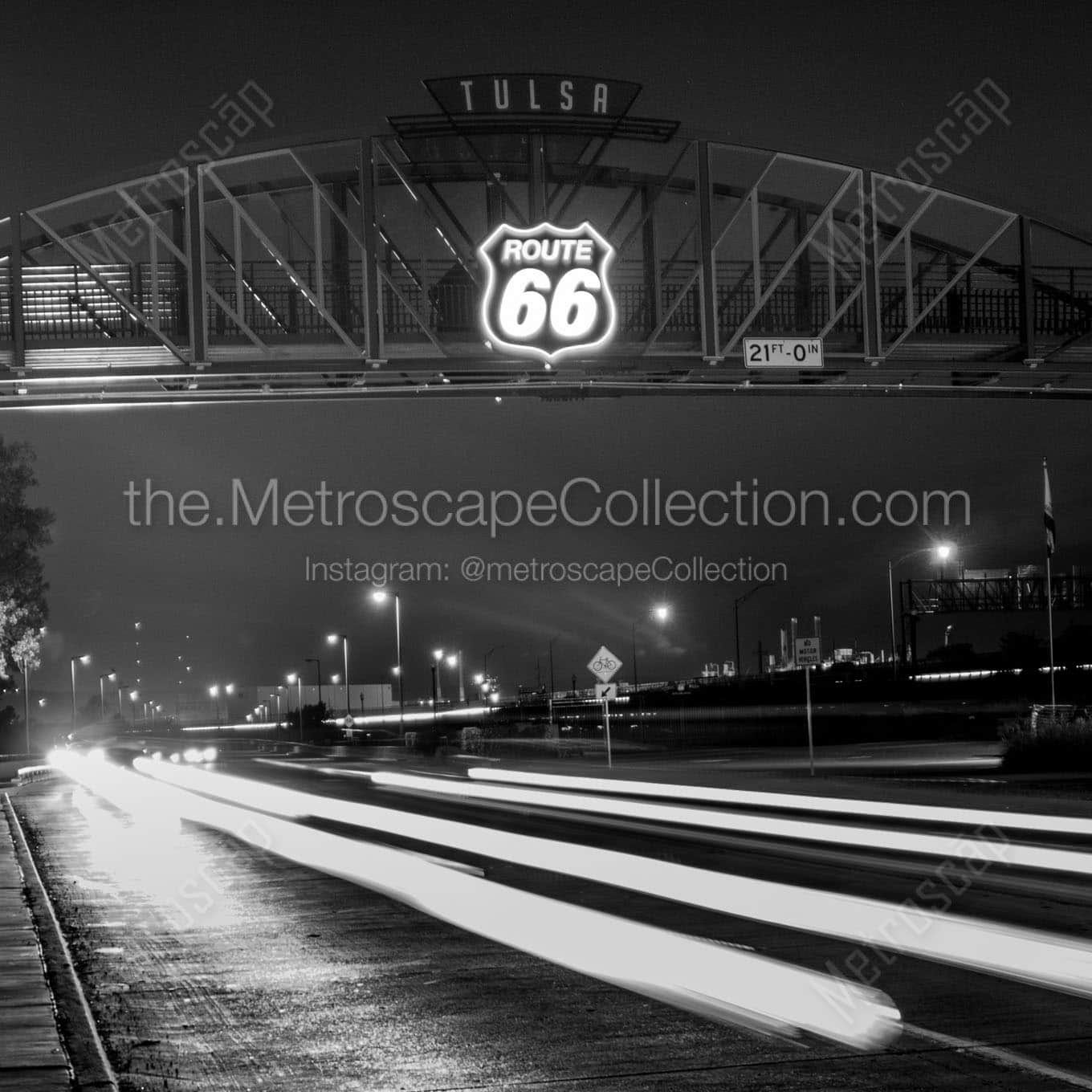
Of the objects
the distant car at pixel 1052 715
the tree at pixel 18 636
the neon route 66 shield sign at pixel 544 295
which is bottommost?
the distant car at pixel 1052 715

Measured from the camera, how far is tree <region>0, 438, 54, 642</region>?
57.6 metres

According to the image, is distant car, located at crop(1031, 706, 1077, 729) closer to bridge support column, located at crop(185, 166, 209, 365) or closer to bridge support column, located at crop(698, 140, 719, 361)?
bridge support column, located at crop(698, 140, 719, 361)

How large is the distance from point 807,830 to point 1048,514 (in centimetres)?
2023

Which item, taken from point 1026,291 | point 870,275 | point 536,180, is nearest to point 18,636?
point 536,180

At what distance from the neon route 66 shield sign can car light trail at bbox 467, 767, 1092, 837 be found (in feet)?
28.3

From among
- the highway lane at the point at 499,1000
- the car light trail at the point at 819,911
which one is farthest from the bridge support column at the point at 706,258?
the highway lane at the point at 499,1000

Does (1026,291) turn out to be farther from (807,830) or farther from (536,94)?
(807,830)

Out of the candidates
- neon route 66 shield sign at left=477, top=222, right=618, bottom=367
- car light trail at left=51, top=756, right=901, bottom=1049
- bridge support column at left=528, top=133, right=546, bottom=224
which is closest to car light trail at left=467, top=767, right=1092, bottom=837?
car light trail at left=51, top=756, right=901, bottom=1049

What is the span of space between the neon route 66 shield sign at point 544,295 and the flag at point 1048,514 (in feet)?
47.8

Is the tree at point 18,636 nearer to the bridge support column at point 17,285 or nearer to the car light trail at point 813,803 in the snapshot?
the car light trail at point 813,803

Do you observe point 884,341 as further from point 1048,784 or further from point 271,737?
point 271,737

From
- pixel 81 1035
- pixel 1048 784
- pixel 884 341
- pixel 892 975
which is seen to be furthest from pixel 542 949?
pixel 884 341

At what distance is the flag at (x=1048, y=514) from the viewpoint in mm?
36469

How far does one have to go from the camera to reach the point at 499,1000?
9.23m
